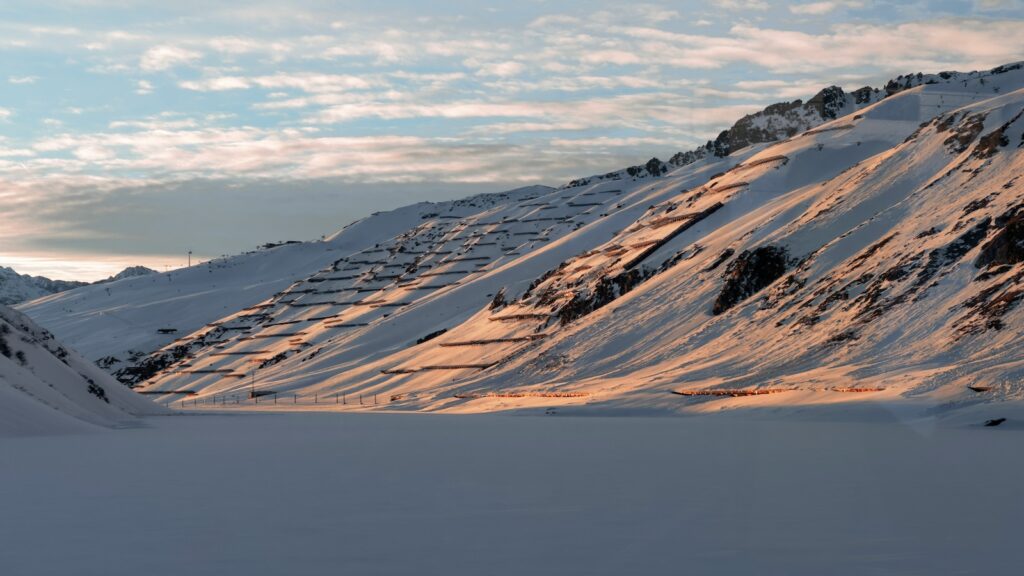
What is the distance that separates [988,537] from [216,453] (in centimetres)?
3069

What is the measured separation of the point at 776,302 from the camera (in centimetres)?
11138

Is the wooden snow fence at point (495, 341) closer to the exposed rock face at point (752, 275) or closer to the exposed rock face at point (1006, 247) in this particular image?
the exposed rock face at point (752, 275)

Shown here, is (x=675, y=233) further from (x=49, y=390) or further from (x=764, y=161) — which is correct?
(x=49, y=390)

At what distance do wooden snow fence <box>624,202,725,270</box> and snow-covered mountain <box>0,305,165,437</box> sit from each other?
241 feet

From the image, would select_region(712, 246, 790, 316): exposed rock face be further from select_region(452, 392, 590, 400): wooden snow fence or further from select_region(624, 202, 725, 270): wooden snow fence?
select_region(624, 202, 725, 270): wooden snow fence

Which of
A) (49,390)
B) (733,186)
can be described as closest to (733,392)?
(49,390)

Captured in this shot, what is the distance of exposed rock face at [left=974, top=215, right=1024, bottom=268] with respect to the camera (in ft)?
286

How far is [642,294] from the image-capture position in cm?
13262

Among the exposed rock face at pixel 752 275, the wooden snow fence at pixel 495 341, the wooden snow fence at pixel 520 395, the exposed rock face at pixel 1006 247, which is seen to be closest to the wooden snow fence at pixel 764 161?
the exposed rock face at pixel 752 275

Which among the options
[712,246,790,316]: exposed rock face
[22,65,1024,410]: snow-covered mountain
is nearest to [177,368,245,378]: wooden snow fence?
[22,65,1024,410]: snow-covered mountain

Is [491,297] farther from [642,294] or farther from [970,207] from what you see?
[970,207]

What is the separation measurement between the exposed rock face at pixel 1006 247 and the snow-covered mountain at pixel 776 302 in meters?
0.15

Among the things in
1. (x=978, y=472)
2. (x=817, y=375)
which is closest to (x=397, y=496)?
(x=978, y=472)

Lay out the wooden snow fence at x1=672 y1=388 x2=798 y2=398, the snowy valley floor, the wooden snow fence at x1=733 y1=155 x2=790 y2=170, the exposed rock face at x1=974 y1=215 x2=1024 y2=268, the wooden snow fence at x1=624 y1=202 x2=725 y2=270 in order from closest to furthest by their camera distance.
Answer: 1. the snowy valley floor
2. the wooden snow fence at x1=672 y1=388 x2=798 y2=398
3. the exposed rock face at x1=974 y1=215 x2=1024 y2=268
4. the wooden snow fence at x1=624 y1=202 x2=725 y2=270
5. the wooden snow fence at x1=733 y1=155 x2=790 y2=170
